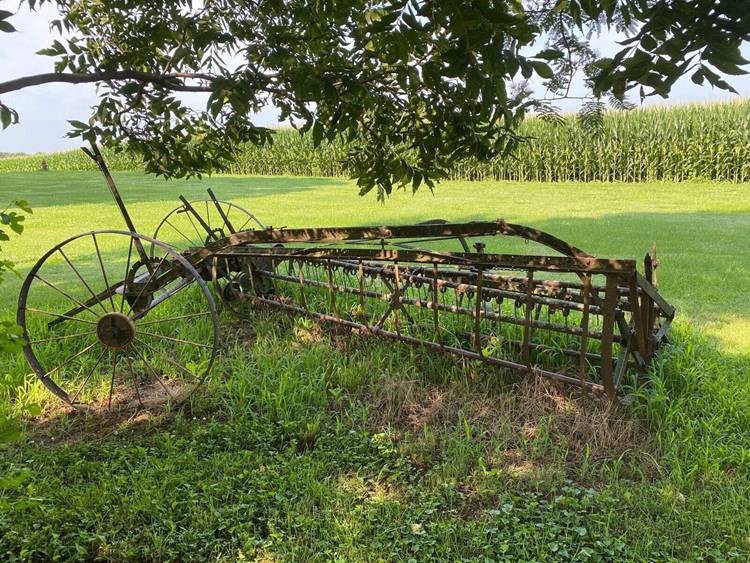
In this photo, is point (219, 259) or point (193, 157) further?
point (219, 259)

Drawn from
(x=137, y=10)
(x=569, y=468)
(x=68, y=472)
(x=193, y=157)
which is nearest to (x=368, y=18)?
(x=193, y=157)

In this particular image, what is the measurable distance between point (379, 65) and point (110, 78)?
1431mm

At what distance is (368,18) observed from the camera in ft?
9.93

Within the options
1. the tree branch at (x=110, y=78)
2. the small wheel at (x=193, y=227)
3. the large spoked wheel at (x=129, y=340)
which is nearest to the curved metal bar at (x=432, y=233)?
the large spoked wheel at (x=129, y=340)

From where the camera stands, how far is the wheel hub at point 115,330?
3.78m

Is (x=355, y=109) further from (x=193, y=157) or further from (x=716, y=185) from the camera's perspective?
(x=716, y=185)

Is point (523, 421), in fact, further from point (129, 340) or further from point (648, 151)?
point (648, 151)

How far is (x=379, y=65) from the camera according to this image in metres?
3.37

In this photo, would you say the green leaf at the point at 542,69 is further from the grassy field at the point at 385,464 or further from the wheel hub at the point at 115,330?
the wheel hub at the point at 115,330

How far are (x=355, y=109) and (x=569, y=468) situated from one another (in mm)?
2093

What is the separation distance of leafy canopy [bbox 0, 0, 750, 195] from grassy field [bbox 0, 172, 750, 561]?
53.3 inches

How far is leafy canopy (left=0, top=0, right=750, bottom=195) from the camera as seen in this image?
168 cm

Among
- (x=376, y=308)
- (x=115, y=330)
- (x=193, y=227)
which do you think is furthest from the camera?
(x=193, y=227)

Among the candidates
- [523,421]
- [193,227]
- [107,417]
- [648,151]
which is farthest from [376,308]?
[648,151]
